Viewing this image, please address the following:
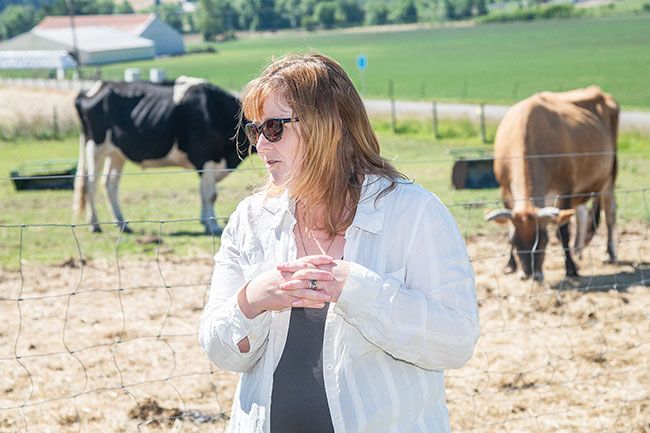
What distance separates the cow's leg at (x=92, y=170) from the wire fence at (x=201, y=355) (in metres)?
2.81

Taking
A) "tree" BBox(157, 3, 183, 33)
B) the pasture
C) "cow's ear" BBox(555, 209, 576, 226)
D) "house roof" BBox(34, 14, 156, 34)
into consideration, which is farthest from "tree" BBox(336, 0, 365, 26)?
"cow's ear" BBox(555, 209, 576, 226)

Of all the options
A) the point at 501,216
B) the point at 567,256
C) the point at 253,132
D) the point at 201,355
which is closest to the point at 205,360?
the point at 201,355

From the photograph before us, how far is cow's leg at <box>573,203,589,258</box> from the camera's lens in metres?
8.95

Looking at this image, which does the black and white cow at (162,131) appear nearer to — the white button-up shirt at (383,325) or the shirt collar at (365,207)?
the shirt collar at (365,207)

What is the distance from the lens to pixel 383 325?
2.33m

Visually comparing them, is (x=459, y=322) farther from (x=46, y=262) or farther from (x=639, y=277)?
(x=46, y=262)

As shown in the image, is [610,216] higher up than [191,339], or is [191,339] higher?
[191,339]

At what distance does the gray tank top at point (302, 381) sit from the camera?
2.43m

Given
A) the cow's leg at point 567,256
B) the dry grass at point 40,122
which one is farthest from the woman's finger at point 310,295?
the dry grass at point 40,122

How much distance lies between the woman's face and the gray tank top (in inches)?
13.7

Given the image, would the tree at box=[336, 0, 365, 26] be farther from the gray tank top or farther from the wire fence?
the gray tank top

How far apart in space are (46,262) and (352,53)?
198 feet

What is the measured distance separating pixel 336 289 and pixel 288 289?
0.11 meters

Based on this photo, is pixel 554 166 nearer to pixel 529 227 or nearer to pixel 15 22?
pixel 529 227
